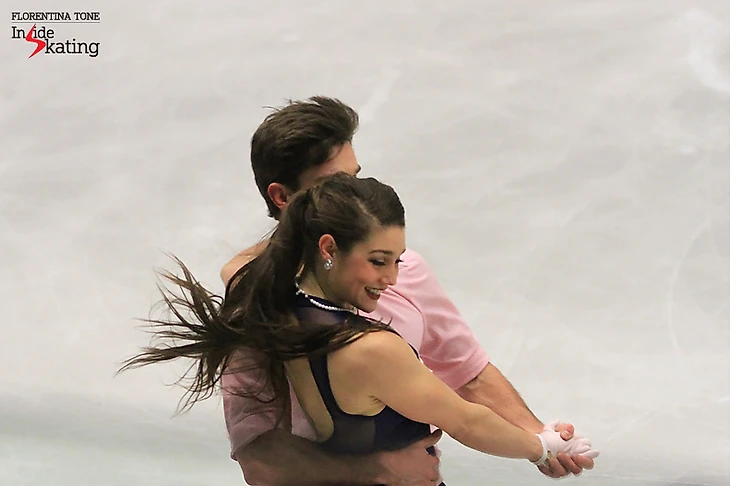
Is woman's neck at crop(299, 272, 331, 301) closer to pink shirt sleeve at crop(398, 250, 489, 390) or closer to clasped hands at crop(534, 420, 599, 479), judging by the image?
pink shirt sleeve at crop(398, 250, 489, 390)

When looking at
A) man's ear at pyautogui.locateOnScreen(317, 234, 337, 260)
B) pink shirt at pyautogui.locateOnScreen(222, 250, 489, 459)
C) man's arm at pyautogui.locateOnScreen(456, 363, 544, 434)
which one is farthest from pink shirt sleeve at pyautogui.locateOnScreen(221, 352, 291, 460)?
man's arm at pyautogui.locateOnScreen(456, 363, 544, 434)

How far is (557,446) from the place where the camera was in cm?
139

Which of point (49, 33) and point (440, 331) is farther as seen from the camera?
point (49, 33)

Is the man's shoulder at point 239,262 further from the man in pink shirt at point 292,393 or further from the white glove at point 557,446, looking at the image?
the white glove at point 557,446

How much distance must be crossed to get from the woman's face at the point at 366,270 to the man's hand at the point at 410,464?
0.23m

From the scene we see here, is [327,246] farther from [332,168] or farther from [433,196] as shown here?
[433,196]

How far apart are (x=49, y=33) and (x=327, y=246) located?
2.75 metres

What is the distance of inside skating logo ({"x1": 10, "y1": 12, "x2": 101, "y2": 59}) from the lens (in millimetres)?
3482

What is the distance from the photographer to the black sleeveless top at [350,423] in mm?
1173

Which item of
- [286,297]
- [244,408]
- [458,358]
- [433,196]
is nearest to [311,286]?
[286,297]

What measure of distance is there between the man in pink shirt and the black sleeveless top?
0.7 inches

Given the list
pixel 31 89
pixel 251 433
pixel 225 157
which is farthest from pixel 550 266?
pixel 31 89

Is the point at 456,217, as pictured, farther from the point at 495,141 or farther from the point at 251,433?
the point at 251,433

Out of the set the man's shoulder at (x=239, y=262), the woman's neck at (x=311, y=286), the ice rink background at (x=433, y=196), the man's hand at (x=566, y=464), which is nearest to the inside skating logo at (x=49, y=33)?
the ice rink background at (x=433, y=196)
